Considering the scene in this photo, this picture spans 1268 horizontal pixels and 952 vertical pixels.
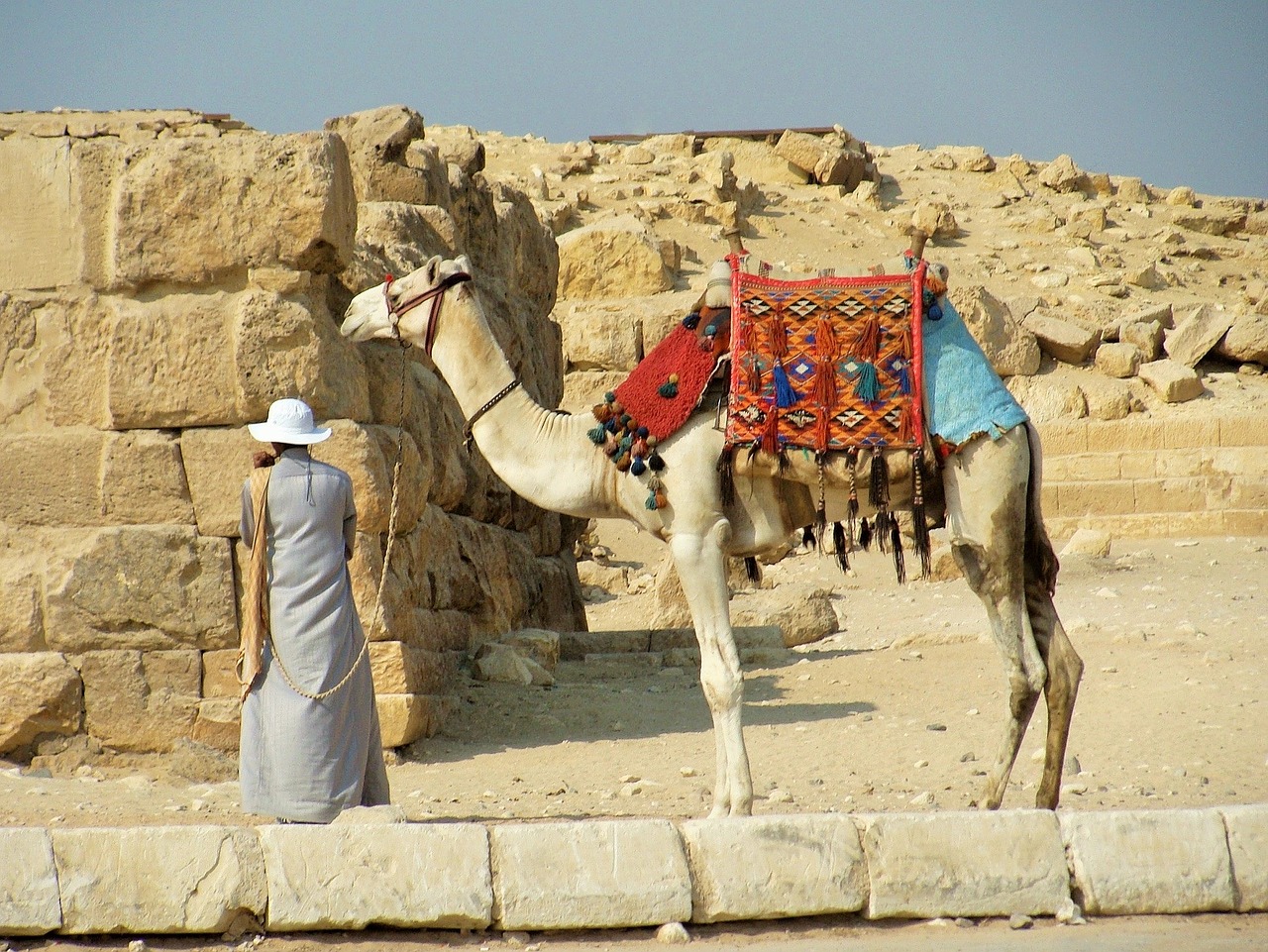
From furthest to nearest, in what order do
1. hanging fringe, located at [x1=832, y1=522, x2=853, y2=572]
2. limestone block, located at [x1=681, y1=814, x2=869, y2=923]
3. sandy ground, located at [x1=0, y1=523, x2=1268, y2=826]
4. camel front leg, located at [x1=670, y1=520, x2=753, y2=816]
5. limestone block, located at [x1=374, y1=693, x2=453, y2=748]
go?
limestone block, located at [x1=374, y1=693, x2=453, y2=748], sandy ground, located at [x1=0, y1=523, x2=1268, y2=826], hanging fringe, located at [x1=832, y1=522, x2=853, y2=572], camel front leg, located at [x1=670, y1=520, x2=753, y2=816], limestone block, located at [x1=681, y1=814, x2=869, y2=923]

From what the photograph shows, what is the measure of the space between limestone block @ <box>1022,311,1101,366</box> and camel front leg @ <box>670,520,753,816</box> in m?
20.8

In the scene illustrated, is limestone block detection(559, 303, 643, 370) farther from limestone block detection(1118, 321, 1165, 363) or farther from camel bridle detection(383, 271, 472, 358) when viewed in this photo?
camel bridle detection(383, 271, 472, 358)

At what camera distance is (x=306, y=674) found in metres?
5.88

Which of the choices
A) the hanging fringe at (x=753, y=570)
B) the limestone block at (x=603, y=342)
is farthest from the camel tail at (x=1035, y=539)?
the limestone block at (x=603, y=342)

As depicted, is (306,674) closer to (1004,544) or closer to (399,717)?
(399,717)

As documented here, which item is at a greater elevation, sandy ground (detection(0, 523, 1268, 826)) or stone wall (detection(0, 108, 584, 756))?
stone wall (detection(0, 108, 584, 756))

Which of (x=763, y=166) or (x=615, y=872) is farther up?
(x=763, y=166)

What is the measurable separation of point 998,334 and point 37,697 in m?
19.9

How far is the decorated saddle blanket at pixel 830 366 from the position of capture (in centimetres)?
610

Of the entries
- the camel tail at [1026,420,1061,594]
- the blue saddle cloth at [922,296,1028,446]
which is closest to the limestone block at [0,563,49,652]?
the blue saddle cloth at [922,296,1028,446]

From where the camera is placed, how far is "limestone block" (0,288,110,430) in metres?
8.26

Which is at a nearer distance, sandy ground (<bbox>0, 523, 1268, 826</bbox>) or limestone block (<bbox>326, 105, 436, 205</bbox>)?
sandy ground (<bbox>0, 523, 1268, 826</bbox>)

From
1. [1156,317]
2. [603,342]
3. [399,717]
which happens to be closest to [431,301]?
[399,717]

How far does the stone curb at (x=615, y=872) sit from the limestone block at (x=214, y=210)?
4334 millimetres
